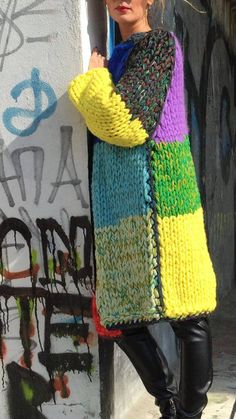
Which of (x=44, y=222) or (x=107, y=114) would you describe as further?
(x=44, y=222)

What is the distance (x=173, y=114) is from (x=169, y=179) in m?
0.24

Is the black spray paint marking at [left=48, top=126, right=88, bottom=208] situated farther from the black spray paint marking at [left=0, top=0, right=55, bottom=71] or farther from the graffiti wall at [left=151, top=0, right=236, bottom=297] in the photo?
the graffiti wall at [left=151, top=0, right=236, bottom=297]

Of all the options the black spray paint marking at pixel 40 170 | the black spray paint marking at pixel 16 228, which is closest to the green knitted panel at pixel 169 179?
the black spray paint marking at pixel 40 170

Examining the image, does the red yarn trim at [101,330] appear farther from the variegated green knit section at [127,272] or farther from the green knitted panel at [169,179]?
the green knitted panel at [169,179]

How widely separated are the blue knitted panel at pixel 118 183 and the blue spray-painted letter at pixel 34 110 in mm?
298

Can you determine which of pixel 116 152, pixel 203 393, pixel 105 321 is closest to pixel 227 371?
pixel 203 393

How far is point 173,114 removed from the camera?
96.8 inches

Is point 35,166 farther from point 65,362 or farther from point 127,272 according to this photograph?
point 65,362

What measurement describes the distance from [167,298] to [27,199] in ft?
2.50

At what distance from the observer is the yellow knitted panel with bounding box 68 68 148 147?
2322mm

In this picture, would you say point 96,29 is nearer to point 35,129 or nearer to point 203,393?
point 35,129

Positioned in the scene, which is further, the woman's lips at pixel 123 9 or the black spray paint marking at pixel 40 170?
the black spray paint marking at pixel 40 170

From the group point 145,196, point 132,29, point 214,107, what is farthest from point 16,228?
point 214,107

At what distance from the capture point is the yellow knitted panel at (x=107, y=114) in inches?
91.4
